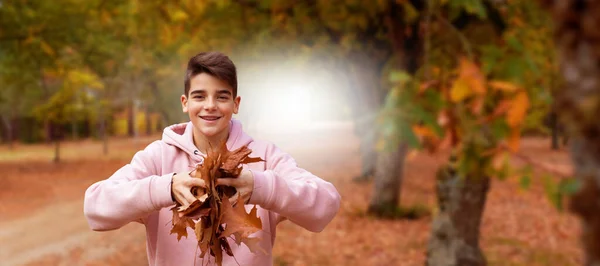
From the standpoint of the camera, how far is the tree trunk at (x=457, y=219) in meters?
7.03

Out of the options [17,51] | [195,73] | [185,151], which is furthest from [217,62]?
[17,51]

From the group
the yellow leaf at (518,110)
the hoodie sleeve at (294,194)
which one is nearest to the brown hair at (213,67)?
the hoodie sleeve at (294,194)

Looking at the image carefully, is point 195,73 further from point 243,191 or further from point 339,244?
point 339,244

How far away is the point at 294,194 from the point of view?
2205 millimetres

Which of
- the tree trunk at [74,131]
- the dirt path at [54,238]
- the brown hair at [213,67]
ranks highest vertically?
the brown hair at [213,67]

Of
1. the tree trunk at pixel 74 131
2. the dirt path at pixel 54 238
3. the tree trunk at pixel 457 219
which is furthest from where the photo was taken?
the tree trunk at pixel 74 131

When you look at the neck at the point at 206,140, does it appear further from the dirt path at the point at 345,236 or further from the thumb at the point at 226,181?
the dirt path at the point at 345,236

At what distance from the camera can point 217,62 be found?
7.61 ft

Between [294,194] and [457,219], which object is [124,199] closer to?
[294,194]

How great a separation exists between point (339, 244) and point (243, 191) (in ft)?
25.6

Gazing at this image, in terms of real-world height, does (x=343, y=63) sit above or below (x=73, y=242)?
above

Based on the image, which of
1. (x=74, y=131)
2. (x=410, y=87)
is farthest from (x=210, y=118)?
(x=74, y=131)

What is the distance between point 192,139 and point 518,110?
4.34 ft

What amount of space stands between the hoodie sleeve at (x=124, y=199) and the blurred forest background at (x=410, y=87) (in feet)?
3.85
